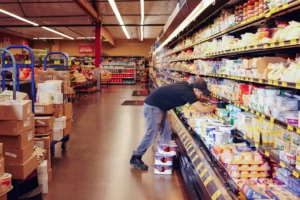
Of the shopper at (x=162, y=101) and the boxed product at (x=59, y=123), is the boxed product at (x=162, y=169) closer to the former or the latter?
the shopper at (x=162, y=101)

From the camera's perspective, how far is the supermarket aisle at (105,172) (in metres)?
4.00

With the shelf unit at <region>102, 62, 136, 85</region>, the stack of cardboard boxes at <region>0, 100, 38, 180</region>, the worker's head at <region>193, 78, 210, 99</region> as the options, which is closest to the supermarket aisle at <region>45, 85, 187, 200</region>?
the stack of cardboard boxes at <region>0, 100, 38, 180</region>

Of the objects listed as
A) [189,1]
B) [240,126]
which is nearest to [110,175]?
[240,126]

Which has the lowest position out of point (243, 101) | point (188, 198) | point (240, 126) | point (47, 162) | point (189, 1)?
point (188, 198)

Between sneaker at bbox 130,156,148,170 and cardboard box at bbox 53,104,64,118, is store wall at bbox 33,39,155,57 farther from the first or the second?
sneaker at bbox 130,156,148,170

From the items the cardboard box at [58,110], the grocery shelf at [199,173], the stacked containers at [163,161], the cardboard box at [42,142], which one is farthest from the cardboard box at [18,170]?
the cardboard box at [58,110]

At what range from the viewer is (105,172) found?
4.81 metres

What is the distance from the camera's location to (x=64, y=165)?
5109 millimetres

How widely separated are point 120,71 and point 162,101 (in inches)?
937

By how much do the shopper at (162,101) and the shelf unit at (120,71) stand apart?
23268 mm

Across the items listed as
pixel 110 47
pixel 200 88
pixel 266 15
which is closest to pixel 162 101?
pixel 200 88

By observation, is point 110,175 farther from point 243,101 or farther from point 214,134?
point 243,101

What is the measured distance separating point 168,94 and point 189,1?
1.82 metres

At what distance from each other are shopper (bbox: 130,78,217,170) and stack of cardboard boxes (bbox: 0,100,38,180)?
1780mm
